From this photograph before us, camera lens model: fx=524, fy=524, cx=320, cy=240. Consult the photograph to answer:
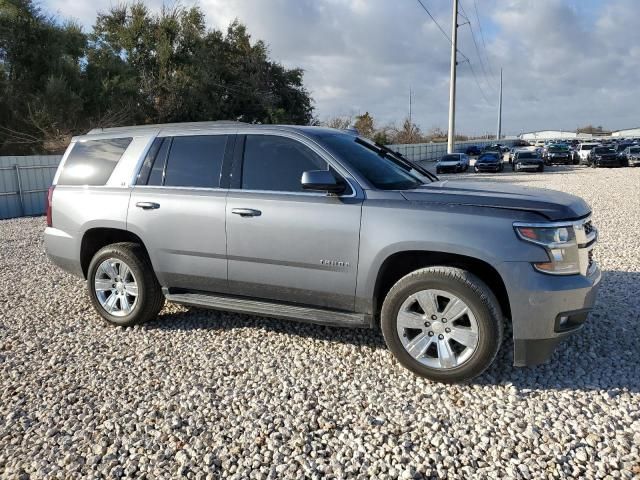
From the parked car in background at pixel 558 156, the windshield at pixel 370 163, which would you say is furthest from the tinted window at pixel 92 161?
the parked car in background at pixel 558 156

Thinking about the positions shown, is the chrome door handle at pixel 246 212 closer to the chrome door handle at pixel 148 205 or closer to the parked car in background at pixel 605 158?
the chrome door handle at pixel 148 205

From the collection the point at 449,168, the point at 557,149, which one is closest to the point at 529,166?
the point at 449,168

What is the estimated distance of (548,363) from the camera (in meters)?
4.09

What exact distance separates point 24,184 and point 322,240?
48.6 ft

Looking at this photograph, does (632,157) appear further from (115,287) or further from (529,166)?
(115,287)

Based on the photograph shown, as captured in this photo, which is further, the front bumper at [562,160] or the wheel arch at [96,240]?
the front bumper at [562,160]

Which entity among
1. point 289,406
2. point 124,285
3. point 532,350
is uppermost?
point 124,285

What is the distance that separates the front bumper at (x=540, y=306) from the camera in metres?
3.43

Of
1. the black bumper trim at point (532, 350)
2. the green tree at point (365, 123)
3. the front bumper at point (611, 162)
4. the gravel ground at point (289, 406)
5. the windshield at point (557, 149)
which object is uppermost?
the green tree at point (365, 123)

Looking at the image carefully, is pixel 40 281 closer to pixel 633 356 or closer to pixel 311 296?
pixel 311 296

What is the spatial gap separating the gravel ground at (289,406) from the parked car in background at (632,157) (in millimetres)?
32085

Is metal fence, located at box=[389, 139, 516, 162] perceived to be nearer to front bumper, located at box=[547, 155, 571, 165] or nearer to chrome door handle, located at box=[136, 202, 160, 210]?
front bumper, located at box=[547, 155, 571, 165]

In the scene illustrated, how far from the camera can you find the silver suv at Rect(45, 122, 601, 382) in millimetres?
3529

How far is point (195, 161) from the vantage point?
4.69 m
